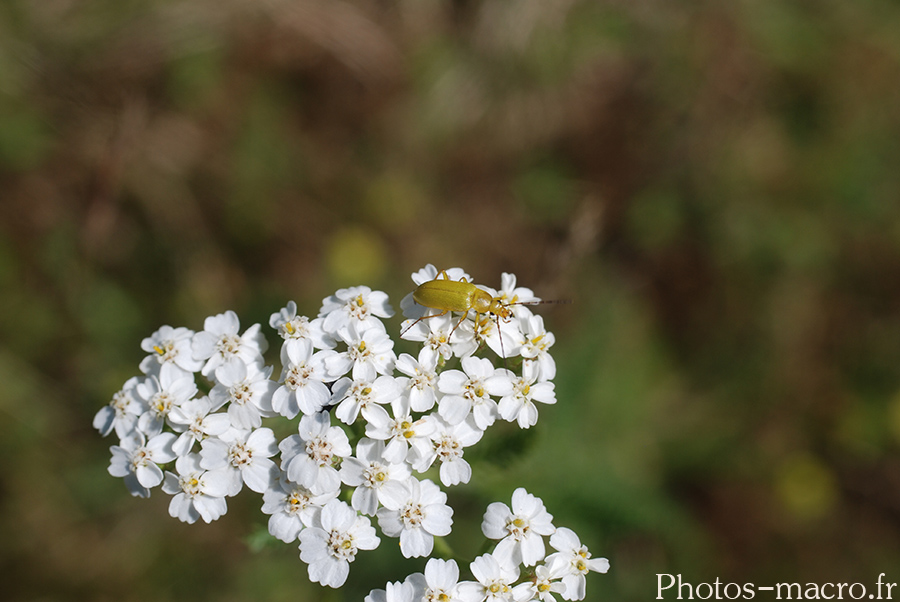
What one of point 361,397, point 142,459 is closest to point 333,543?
point 361,397

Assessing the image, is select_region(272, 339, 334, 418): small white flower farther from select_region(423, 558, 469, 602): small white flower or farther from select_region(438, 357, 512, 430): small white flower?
select_region(423, 558, 469, 602): small white flower

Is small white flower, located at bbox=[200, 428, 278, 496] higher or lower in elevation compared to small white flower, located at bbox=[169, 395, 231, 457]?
lower

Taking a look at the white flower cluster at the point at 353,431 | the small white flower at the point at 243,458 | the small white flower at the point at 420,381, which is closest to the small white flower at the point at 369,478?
the white flower cluster at the point at 353,431

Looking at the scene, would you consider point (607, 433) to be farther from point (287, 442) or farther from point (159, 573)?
point (159, 573)

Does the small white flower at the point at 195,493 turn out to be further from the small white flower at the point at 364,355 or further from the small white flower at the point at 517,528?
the small white flower at the point at 517,528

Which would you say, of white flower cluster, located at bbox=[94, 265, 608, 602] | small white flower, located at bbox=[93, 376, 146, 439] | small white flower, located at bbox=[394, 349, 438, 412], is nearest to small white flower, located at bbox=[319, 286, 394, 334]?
white flower cluster, located at bbox=[94, 265, 608, 602]

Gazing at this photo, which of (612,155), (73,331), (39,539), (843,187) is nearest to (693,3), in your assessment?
(612,155)
